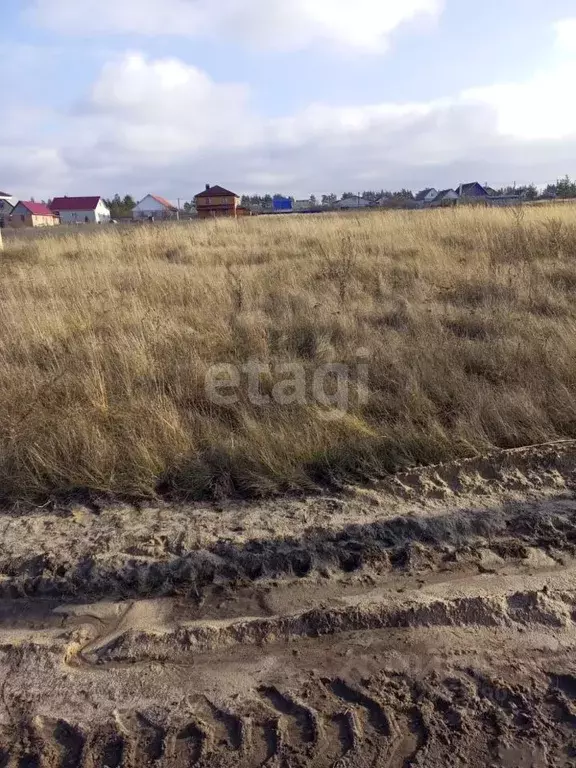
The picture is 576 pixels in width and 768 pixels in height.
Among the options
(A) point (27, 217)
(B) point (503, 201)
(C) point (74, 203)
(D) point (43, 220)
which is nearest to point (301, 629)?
(B) point (503, 201)

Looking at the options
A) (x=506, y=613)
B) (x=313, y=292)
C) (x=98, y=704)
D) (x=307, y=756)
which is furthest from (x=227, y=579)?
(x=313, y=292)

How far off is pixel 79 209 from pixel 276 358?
250ft

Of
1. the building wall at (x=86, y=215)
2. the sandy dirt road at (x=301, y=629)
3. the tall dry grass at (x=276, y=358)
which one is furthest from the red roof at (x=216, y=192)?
the sandy dirt road at (x=301, y=629)

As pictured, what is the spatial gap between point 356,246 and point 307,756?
32.0 feet

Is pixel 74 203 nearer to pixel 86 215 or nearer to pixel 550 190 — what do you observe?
pixel 86 215

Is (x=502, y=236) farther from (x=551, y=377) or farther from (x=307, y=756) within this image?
(x=307, y=756)

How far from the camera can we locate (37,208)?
68062mm

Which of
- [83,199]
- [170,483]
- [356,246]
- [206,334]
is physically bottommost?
[170,483]

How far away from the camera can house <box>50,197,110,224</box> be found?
71.2 m

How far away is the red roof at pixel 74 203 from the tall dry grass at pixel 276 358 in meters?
67.8

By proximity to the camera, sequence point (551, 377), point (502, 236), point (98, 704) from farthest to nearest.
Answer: point (502, 236) → point (551, 377) → point (98, 704)

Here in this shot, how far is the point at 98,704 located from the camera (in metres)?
2.20

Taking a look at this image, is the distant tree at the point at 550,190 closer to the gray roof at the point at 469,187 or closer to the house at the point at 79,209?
the gray roof at the point at 469,187

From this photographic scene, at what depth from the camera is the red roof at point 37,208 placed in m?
66.2
